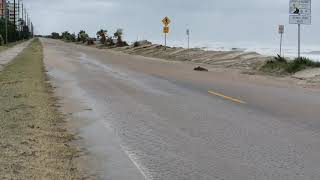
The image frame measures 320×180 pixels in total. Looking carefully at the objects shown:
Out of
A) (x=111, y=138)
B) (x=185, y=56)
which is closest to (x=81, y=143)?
(x=111, y=138)

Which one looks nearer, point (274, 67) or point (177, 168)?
point (177, 168)

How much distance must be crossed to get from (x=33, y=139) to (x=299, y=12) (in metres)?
19.4

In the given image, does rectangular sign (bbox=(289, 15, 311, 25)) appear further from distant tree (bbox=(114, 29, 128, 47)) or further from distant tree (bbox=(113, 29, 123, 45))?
distant tree (bbox=(113, 29, 123, 45))

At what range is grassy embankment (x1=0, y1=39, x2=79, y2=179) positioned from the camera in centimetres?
704

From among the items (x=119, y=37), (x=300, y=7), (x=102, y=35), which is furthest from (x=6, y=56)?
(x=102, y=35)

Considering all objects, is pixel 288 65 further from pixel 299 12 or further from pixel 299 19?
pixel 299 12

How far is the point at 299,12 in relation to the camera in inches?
1029

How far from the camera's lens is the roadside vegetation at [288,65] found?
85.1 feet

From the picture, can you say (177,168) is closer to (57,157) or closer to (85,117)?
(57,157)

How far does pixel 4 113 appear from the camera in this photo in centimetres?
1172

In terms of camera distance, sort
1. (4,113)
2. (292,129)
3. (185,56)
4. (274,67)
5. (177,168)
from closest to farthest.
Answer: (177,168) < (292,129) < (4,113) < (274,67) < (185,56)

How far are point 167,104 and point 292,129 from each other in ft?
14.0

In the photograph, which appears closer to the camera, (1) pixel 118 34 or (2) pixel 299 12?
(2) pixel 299 12

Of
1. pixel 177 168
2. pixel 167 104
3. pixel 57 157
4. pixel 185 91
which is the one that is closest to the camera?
pixel 177 168
